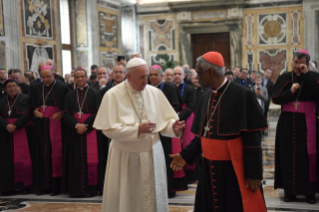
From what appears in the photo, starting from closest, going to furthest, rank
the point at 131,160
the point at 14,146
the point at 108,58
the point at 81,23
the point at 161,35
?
the point at 131,160 → the point at 14,146 → the point at 81,23 → the point at 108,58 → the point at 161,35

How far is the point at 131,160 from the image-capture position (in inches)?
142

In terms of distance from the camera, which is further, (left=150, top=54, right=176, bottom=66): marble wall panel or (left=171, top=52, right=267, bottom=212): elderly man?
(left=150, top=54, right=176, bottom=66): marble wall panel

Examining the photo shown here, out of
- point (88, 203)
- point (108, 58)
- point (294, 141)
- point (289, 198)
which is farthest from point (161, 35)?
point (289, 198)

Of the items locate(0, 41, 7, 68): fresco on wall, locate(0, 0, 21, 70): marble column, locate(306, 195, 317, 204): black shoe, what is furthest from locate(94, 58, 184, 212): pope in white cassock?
locate(0, 0, 21, 70): marble column

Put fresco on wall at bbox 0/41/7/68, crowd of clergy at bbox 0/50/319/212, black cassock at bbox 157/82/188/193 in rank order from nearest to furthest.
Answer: crowd of clergy at bbox 0/50/319/212
black cassock at bbox 157/82/188/193
fresco on wall at bbox 0/41/7/68

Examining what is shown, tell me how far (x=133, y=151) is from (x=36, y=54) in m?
7.57

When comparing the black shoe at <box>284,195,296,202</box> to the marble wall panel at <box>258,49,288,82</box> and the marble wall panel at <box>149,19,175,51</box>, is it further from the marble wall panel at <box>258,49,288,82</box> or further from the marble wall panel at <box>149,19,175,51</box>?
the marble wall panel at <box>149,19,175,51</box>

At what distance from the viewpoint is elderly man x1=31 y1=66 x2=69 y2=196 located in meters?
5.82

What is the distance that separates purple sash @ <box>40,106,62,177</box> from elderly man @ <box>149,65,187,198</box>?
5.05 feet

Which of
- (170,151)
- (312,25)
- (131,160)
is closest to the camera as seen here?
(131,160)

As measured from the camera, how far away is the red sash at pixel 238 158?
2.91 meters

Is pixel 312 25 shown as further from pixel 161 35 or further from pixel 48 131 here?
pixel 48 131

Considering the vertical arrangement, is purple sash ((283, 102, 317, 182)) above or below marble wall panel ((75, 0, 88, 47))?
below

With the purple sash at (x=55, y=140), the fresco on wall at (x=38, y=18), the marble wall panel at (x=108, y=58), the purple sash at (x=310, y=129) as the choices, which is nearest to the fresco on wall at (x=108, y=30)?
the marble wall panel at (x=108, y=58)
